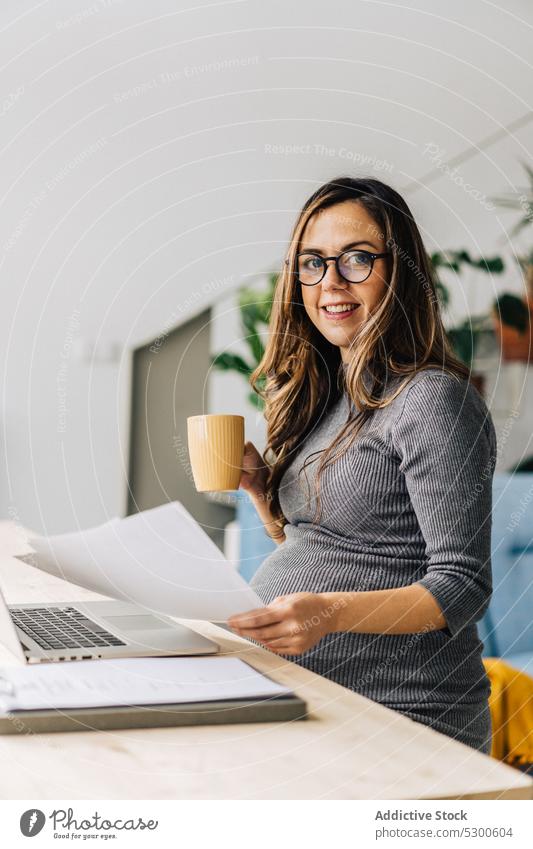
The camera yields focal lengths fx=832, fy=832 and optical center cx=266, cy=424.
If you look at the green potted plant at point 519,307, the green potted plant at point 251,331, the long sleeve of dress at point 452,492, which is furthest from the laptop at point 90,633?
the green potted plant at point 519,307

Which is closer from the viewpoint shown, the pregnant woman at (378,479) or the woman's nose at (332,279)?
the pregnant woman at (378,479)

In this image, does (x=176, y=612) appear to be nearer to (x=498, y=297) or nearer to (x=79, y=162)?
(x=498, y=297)

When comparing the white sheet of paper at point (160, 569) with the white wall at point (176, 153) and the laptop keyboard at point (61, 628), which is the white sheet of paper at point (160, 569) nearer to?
the laptop keyboard at point (61, 628)

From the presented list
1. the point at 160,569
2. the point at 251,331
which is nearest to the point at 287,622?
the point at 160,569

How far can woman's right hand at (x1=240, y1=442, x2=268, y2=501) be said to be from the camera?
999 mm

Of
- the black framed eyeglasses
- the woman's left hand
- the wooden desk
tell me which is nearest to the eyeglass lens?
the black framed eyeglasses

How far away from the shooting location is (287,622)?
62 centimetres

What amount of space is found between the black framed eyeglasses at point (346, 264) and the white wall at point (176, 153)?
621mm

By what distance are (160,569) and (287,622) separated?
105 mm

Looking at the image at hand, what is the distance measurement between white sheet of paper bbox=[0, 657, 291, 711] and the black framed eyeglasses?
47 centimetres

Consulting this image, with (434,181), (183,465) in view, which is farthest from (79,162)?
(183,465)

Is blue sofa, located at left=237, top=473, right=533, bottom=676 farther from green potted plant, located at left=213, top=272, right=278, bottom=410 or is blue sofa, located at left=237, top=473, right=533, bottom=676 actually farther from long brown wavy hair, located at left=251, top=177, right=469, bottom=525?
long brown wavy hair, located at left=251, top=177, right=469, bottom=525

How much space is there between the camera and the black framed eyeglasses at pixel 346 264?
36.0 inches

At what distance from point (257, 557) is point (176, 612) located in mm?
893
